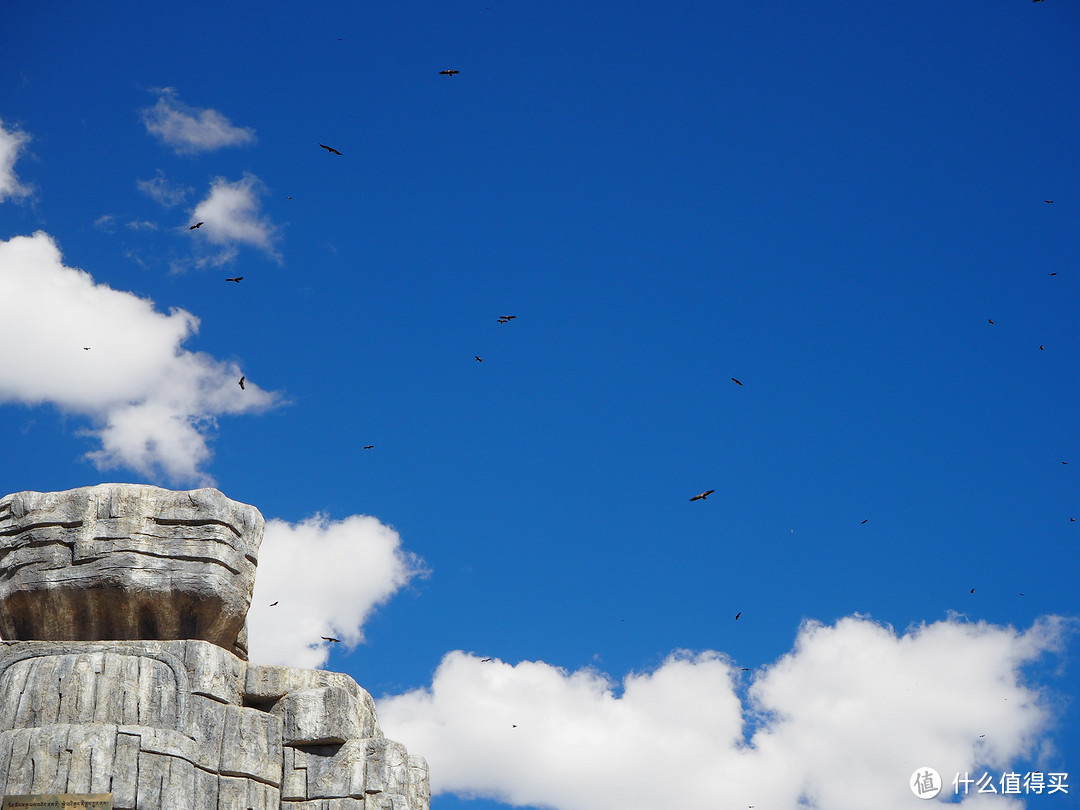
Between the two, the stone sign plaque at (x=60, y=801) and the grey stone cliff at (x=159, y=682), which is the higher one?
the grey stone cliff at (x=159, y=682)

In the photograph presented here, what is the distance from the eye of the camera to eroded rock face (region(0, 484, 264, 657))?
378 inches

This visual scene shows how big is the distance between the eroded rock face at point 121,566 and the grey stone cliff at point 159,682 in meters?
0.01

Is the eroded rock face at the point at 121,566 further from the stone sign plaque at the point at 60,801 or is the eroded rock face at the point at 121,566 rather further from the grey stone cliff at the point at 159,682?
the stone sign plaque at the point at 60,801

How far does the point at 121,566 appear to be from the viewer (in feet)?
31.3

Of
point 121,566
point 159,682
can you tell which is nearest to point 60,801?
point 159,682

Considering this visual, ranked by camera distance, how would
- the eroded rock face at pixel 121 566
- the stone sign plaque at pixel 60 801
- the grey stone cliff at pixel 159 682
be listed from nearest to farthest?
the stone sign plaque at pixel 60 801 → the grey stone cliff at pixel 159 682 → the eroded rock face at pixel 121 566

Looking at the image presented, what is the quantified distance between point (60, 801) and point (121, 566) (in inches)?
81.2

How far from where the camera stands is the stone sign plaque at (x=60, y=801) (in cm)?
817

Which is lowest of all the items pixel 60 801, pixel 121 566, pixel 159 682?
pixel 60 801

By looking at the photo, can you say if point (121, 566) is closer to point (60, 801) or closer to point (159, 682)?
point (159, 682)

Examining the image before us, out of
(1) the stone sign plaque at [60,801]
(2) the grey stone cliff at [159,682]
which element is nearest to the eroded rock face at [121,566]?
(2) the grey stone cliff at [159,682]

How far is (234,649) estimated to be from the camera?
10.6 metres

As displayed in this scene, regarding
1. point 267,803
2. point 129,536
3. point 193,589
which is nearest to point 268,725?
point 267,803

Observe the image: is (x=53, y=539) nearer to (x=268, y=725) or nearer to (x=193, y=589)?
(x=193, y=589)
